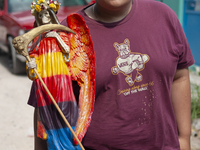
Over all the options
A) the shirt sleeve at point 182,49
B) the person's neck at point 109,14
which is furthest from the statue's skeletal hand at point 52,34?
the shirt sleeve at point 182,49

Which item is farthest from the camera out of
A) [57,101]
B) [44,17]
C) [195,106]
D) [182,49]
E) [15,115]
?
[15,115]

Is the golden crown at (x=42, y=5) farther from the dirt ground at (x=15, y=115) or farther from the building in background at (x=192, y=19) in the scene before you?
the building in background at (x=192, y=19)

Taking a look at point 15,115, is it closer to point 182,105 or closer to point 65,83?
point 182,105

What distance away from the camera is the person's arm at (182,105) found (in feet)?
5.48

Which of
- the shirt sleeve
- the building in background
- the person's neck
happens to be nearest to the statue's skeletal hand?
the person's neck

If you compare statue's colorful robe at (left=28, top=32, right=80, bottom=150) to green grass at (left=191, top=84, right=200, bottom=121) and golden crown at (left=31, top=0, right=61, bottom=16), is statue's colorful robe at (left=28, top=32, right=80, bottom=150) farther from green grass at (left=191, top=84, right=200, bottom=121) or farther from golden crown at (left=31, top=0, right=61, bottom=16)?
green grass at (left=191, top=84, right=200, bottom=121)

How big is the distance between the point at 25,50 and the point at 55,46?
16 cm

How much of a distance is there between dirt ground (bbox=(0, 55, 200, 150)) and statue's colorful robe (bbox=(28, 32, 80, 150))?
2.75m

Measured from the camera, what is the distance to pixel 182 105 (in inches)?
66.4

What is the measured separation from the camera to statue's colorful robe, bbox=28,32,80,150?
4.10ft

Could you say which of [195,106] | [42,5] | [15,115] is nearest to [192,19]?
[195,106]

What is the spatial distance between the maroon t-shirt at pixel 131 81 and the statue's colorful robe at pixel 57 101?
0.55 ft

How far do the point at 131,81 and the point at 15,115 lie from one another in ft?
12.8

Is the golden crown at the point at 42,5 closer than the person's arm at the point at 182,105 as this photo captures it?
Yes
